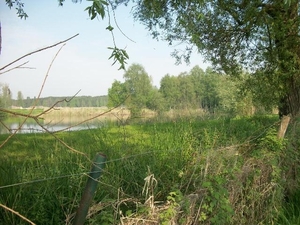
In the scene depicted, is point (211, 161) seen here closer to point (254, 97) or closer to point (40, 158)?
point (40, 158)

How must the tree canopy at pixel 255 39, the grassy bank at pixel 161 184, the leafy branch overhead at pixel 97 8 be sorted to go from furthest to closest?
1. the tree canopy at pixel 255 39
2. the grassy bank at pixel 161 184
3. the leafy branch overhead at pixel 97 8

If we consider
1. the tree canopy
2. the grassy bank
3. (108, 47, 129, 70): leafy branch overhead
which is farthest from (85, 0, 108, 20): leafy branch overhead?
the tree canopy

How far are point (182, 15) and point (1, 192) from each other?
365 centimetres

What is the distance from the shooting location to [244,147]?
14.0 feet

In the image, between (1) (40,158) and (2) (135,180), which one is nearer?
(2) (135,180)

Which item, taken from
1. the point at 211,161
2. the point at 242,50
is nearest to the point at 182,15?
the point at 211,161

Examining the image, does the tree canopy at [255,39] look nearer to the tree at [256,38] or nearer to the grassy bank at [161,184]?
the tree at [256,38]

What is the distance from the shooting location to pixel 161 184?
11.5 feet

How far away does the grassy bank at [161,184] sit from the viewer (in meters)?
2.63

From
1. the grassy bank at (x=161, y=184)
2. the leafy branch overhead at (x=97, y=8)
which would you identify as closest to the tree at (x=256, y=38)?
the grassy bank at (x=161, y=184)

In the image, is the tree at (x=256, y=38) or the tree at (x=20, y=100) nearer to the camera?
the tree at (x=20, y=100)

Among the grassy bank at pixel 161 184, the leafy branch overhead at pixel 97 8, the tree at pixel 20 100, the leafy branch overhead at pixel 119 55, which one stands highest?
the leafy branch overhead at pixel 97 8

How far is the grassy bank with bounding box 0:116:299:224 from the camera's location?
2.63 metres

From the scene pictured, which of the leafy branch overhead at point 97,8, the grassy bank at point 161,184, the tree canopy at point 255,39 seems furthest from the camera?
the tree canopy at point 255,39
